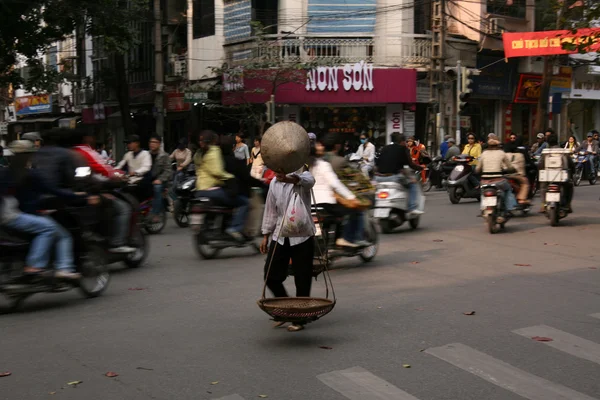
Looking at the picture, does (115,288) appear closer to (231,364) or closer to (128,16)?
(231,364)

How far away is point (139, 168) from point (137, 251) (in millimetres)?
3211

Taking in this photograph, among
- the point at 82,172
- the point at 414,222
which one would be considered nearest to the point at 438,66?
the point at 414,222

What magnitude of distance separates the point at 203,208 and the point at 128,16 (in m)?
13.3

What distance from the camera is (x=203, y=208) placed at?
10.9 m

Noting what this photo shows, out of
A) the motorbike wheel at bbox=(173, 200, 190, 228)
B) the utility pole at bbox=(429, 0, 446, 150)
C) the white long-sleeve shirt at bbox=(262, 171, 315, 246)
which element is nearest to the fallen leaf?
the white long-sleeve shirt at bbox=(262, 171, 315, 246)

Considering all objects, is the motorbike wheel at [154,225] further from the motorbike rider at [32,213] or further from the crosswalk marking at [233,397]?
the crosswalk marking at [233,397]

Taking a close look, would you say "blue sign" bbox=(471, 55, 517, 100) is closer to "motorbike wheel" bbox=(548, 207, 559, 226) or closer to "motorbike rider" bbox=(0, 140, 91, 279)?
"motorbike wheel" bbox=(548, 207, 559, 226)

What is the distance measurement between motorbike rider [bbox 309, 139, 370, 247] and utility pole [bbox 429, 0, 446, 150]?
57.5ft

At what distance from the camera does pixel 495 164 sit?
13.3 metres

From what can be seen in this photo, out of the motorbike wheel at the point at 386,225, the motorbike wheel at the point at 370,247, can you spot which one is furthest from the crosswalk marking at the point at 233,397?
the motorbike wheel at the point at 386,225

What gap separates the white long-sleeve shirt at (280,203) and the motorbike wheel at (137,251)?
391 centimetres

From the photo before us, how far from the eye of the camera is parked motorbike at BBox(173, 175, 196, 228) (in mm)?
14789

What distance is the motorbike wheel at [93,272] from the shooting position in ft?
27.2

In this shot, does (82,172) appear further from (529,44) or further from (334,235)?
(529,44)
